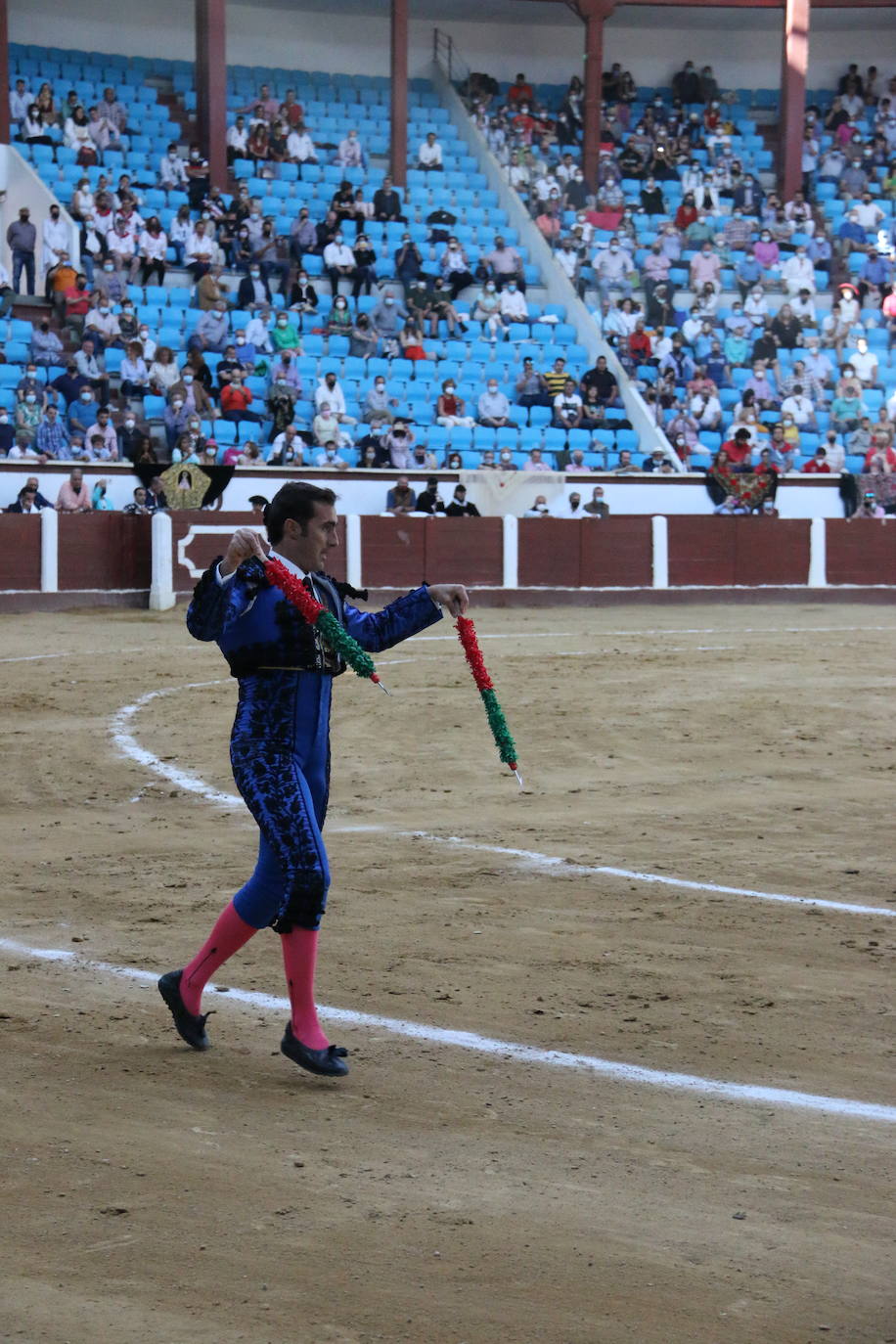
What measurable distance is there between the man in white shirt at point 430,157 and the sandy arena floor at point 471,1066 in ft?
60.9

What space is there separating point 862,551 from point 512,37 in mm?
13211

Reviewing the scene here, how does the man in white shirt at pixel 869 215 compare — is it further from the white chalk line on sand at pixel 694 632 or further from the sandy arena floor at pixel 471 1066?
the sandy arena floor at pixel 471 1066

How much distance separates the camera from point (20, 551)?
58.3ft

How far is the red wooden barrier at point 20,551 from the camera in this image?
1769 centimetres

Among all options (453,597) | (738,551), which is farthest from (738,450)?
(453,597)

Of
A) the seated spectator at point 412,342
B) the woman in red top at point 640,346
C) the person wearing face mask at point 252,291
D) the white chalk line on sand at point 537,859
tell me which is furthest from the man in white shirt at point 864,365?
the white chalk line on sand at point 537,859

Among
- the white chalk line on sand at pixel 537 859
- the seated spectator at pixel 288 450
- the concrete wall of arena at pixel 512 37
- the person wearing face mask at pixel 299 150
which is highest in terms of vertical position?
the concrete wall of arena at pixel 512 37

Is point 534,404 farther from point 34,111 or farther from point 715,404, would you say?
point 34,111

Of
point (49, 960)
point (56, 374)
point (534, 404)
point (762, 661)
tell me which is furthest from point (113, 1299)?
point (534, 404)

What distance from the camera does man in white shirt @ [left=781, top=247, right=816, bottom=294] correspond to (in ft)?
81.7

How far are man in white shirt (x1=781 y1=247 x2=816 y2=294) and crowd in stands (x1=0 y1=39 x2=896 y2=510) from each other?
4 centimetres

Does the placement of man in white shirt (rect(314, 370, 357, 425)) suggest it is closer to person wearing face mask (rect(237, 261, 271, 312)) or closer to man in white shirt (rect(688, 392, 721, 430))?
person wearing face mask (rect(237, 261, 271, 312))

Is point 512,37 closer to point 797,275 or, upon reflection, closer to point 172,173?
point 797,275

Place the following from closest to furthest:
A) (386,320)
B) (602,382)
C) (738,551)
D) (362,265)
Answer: (738,551) < (602,382) < (386,320) < (362,265)
